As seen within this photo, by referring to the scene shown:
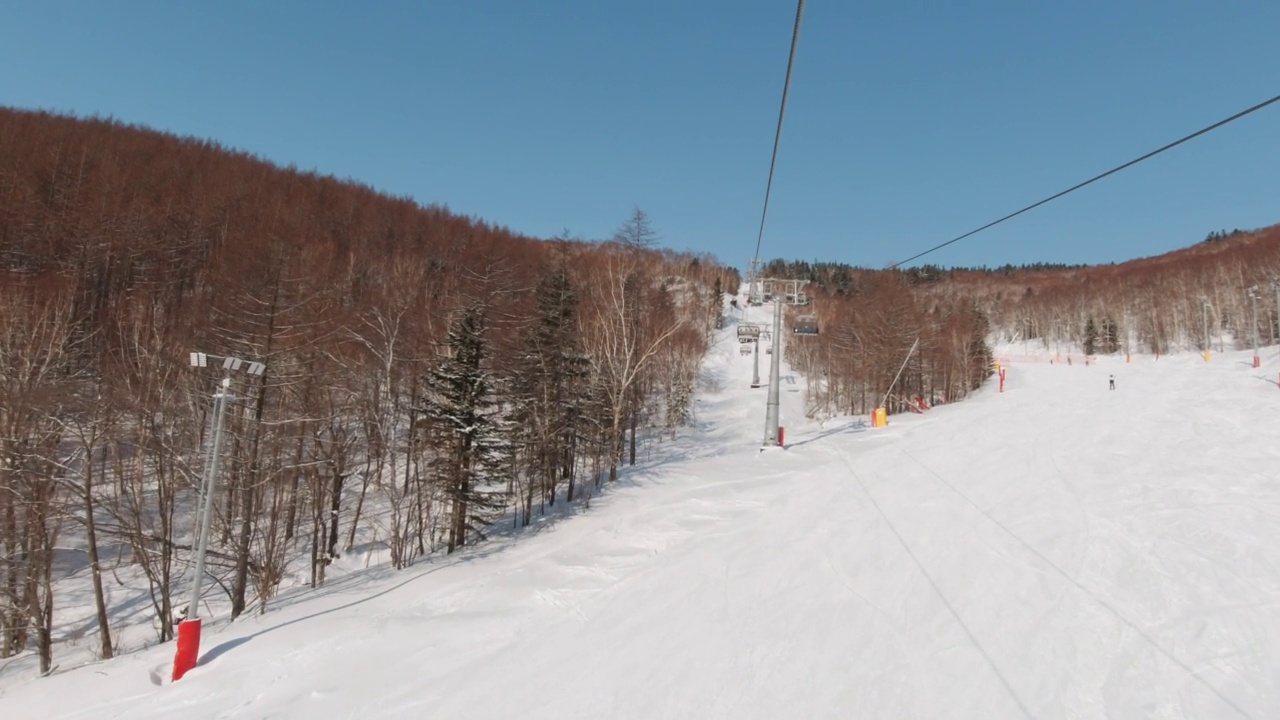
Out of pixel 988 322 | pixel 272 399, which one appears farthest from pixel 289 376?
pixel 988 322

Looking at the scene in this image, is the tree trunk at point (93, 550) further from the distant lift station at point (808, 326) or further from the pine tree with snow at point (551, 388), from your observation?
the distant lift station at point (808, 326)

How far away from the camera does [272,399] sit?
18.8 metres

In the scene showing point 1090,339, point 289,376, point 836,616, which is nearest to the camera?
point 836,616

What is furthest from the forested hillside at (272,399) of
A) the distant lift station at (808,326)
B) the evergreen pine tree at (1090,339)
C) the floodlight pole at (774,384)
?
the evergreen pine tree at (1090,339)

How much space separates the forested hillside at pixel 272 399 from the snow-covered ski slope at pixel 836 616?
22.2ft

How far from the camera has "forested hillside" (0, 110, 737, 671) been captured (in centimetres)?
1420

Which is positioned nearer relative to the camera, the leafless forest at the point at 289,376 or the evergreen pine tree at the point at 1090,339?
the leafless forest at the point at 289,376

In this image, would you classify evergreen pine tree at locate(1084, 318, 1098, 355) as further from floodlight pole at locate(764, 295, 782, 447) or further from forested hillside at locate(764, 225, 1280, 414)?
floodlight pole at locate(764, 295, 782, 447)

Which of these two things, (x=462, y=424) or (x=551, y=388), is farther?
(x=551, y=388)

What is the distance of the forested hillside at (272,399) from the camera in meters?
14.2

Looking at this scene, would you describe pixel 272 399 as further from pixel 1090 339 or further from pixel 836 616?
pixel 1090 339

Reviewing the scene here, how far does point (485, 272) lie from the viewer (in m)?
21.1

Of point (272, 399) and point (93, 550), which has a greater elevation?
point (272, 399)

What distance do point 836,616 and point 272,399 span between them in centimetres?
1981
